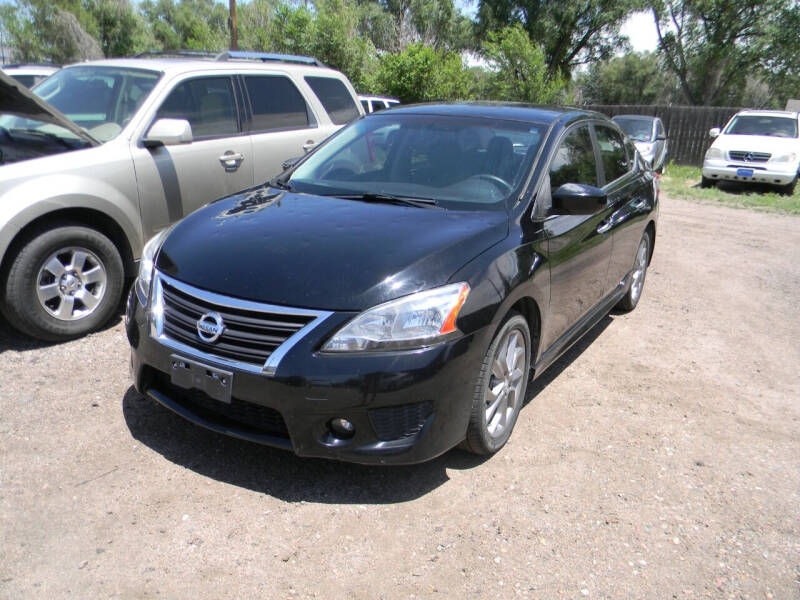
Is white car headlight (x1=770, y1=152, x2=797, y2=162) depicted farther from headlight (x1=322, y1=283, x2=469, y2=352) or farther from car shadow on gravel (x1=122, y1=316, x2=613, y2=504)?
headlight (x1=322, y1=283, x2=469, y2=352)

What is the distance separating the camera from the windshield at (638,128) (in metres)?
16.1

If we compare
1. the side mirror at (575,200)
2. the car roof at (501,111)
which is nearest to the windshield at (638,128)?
the car roof at (501,111)

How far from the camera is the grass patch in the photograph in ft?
42.7

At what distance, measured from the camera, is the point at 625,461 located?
142 inches

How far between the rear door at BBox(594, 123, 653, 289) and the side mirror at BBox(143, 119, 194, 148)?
2.99 metres

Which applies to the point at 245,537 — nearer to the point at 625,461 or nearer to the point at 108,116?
the point at 625,461

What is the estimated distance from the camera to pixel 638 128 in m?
16.6

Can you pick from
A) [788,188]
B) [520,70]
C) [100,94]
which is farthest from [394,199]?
[520,70]

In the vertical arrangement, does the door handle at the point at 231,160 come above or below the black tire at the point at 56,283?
above

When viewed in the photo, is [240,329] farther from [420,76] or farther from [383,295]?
[420,76]

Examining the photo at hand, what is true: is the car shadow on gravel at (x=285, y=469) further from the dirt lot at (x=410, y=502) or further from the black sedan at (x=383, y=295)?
the black sedan at (x=383, y=295)

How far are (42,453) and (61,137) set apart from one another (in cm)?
240

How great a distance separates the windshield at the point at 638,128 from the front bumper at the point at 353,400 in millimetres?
14664

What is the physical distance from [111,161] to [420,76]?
15.4m
